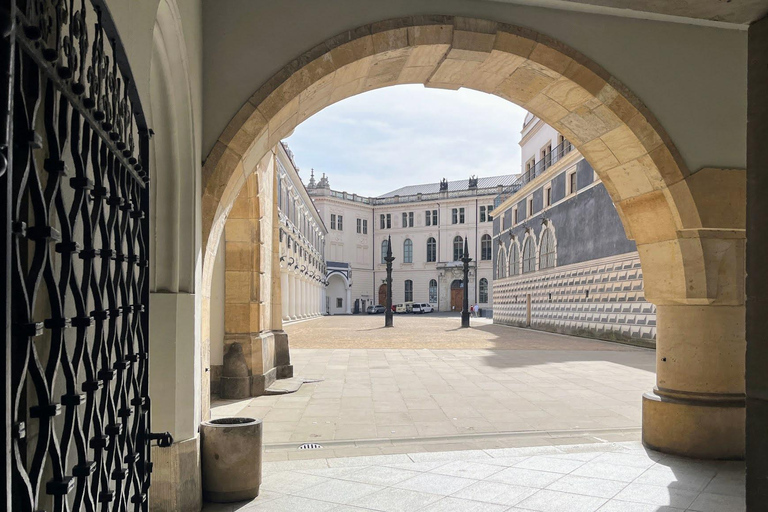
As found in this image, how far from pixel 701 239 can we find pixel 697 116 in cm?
120

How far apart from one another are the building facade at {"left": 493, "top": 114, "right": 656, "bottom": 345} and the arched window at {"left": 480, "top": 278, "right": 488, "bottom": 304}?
18.3 m

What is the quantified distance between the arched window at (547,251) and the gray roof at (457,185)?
31.7 meters

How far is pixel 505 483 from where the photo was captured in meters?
4.70

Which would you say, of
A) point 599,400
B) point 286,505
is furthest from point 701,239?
point 286,505

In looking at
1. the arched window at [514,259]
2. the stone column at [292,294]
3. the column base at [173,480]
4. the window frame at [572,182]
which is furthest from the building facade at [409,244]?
the column base at [173,480]

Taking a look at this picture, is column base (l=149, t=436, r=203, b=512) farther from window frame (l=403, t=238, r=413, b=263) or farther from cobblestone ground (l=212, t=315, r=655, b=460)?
window frame (l=403, t=238, r=413, b=263)

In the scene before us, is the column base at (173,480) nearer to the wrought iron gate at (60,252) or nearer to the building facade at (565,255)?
the wrought iron gate at (60,252)

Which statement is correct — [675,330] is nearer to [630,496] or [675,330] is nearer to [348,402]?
[630,496]

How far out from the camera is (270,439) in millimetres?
6227

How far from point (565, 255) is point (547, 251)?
269 centimetres

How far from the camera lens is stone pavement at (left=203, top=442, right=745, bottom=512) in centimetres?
421

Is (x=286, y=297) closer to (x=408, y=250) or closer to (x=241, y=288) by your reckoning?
(x=241, y=288)

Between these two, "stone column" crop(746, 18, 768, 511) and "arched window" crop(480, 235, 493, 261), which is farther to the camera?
"arched window" crop(480, 235, 493, 261)

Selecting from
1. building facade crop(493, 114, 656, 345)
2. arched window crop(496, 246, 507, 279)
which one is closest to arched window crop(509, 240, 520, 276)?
building facade crop(493, 114, 656, 345)
